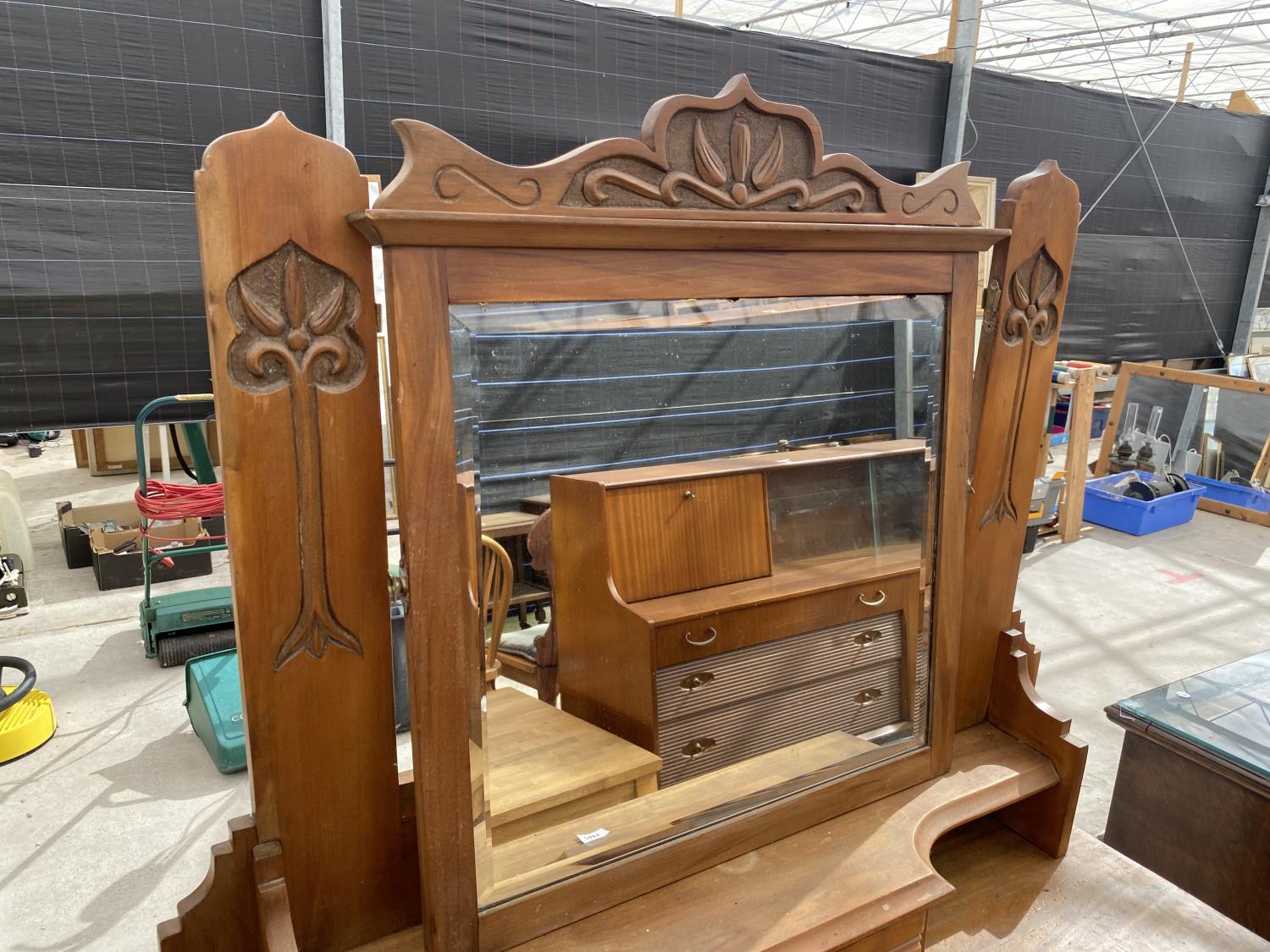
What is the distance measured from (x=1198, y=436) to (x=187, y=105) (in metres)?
5.47

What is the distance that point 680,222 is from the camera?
809 mm

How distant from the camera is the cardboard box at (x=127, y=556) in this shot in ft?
11.8

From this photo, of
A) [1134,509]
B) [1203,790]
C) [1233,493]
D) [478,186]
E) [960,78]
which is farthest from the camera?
[1233,493]

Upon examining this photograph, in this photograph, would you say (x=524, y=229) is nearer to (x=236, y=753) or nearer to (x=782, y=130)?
(x=782, y=130)

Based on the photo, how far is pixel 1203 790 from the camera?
1565 millimetres

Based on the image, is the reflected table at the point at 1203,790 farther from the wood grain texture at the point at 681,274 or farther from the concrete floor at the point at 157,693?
the wood grain texture at the point at 681,274

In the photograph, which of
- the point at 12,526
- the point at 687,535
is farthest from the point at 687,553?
the point at 12,526

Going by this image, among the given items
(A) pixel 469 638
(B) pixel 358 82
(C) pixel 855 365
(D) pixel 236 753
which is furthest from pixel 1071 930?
(B) pixel 358 82

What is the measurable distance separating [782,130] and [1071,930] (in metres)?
1.05

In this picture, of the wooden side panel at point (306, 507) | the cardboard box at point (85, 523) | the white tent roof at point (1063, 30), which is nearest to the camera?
the wooden side panel at point (306, 507)

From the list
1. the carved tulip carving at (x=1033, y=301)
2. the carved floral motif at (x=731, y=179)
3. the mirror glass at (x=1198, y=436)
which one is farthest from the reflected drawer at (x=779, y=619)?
the mirror glass at (x=1198, y=436)

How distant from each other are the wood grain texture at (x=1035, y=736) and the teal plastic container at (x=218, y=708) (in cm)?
184

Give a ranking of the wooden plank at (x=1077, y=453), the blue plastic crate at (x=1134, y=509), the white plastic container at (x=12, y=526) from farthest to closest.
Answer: the blue plastic crate at (x=1134, y=509), the wooden plank at (x=1077, y=453), the white plastic container at (x=12, y=526)

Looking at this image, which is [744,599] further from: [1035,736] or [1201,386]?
[1201,386]
